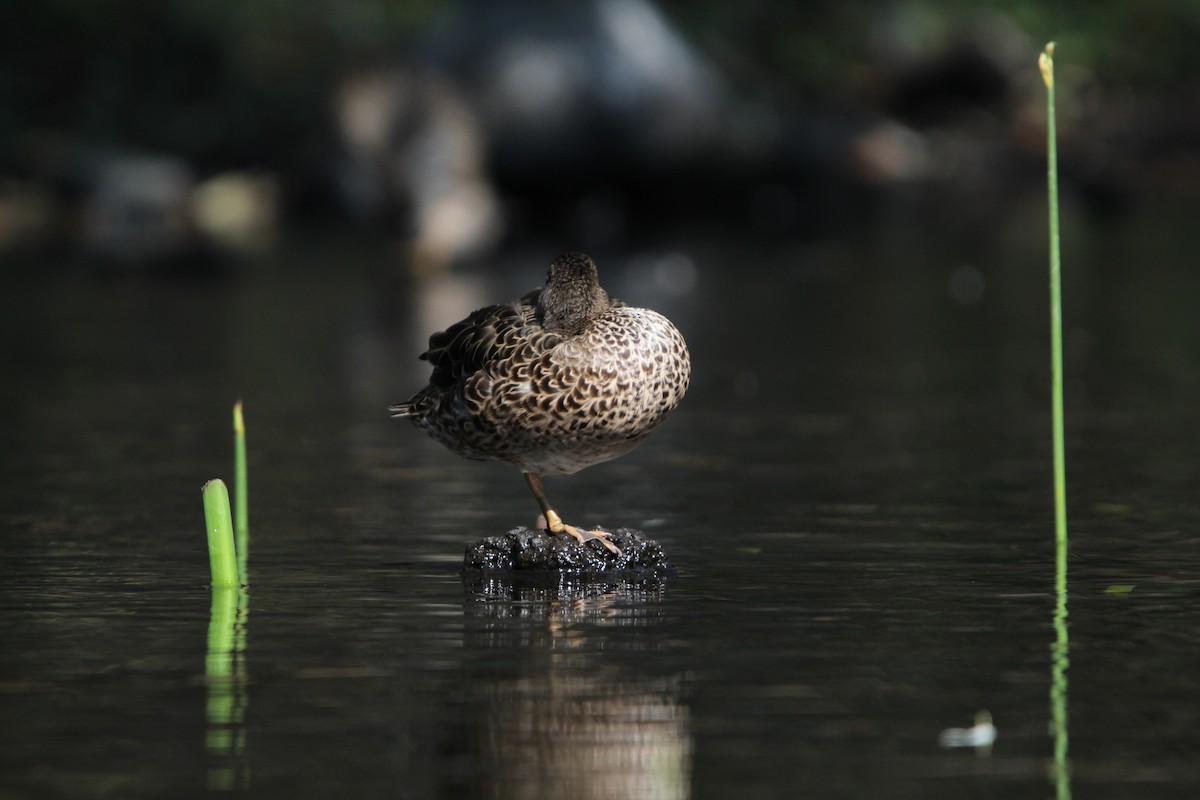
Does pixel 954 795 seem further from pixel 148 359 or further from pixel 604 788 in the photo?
pixel 148 359

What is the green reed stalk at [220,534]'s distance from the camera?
887cm

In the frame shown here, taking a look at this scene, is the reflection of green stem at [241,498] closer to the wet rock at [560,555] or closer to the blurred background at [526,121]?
the wet rock at [560,555]

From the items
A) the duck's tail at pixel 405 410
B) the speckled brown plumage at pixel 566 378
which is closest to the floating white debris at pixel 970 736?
the speckled brown plumage at pixel 566 378

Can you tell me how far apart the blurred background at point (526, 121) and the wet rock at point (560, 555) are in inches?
867

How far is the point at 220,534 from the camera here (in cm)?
891

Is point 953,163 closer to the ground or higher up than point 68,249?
higher up

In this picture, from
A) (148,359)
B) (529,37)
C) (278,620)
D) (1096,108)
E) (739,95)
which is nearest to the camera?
(278,620)

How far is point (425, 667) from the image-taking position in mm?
7684

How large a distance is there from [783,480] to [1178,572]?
3390 mm

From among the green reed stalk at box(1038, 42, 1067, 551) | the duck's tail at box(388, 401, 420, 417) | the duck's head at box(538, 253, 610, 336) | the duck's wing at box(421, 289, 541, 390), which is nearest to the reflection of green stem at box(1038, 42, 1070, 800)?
the green reed stalk at box(1038, 42, 1067, 551)

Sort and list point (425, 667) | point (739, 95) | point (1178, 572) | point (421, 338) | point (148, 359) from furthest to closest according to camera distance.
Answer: point (739, 95)
point (421, 338)
point (148, 359)
point (1178, 572)
point (425, 667)

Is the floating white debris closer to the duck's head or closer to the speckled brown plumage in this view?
the speckled brown plumage

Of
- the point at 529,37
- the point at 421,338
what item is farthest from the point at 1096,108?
the point at 421,338

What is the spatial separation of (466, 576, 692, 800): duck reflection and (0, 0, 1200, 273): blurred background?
2279 centimetres
